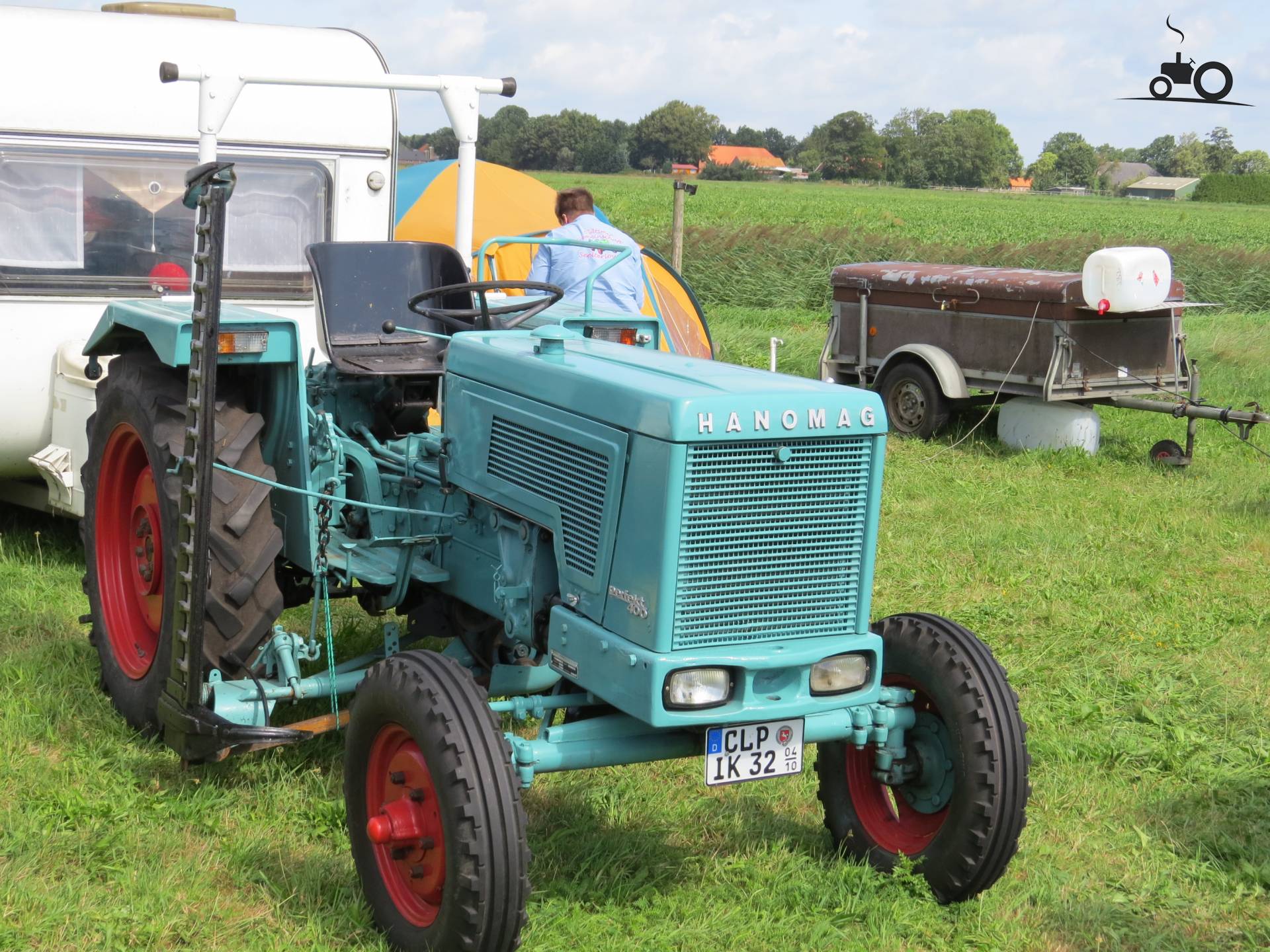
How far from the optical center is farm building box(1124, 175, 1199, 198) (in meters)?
85.3

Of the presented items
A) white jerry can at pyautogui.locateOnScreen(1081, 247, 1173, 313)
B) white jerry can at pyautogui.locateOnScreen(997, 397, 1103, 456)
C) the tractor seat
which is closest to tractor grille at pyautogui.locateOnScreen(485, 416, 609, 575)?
the tractor seat

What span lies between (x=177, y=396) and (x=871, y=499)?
7.52 feet

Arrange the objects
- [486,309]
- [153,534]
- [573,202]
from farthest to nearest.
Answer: [573,202], [153,534], [486,309]

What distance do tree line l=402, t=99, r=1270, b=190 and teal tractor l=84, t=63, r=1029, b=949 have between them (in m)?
62.2

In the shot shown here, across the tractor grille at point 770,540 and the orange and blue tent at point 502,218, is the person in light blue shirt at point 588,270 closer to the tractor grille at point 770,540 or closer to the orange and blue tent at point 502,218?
the orange and blue tent at point 502,218

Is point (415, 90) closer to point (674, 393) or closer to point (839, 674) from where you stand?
point (674, 393)

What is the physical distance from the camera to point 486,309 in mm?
4320

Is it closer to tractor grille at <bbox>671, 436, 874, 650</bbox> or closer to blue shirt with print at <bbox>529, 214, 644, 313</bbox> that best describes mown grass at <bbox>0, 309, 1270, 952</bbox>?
tractor grille at <bbox>671, 436, 874, 650</bbox>

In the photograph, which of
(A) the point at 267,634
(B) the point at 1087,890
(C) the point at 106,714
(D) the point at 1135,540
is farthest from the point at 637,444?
(D) the point at 1135,540

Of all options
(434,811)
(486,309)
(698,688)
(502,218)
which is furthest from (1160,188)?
(434,811)

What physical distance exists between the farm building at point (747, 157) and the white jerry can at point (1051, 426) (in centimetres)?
7812

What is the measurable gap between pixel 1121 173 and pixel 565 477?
315 ft

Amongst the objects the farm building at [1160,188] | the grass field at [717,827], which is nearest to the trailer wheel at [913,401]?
the grass field at [717,827]

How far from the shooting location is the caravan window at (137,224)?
20.2 feet
